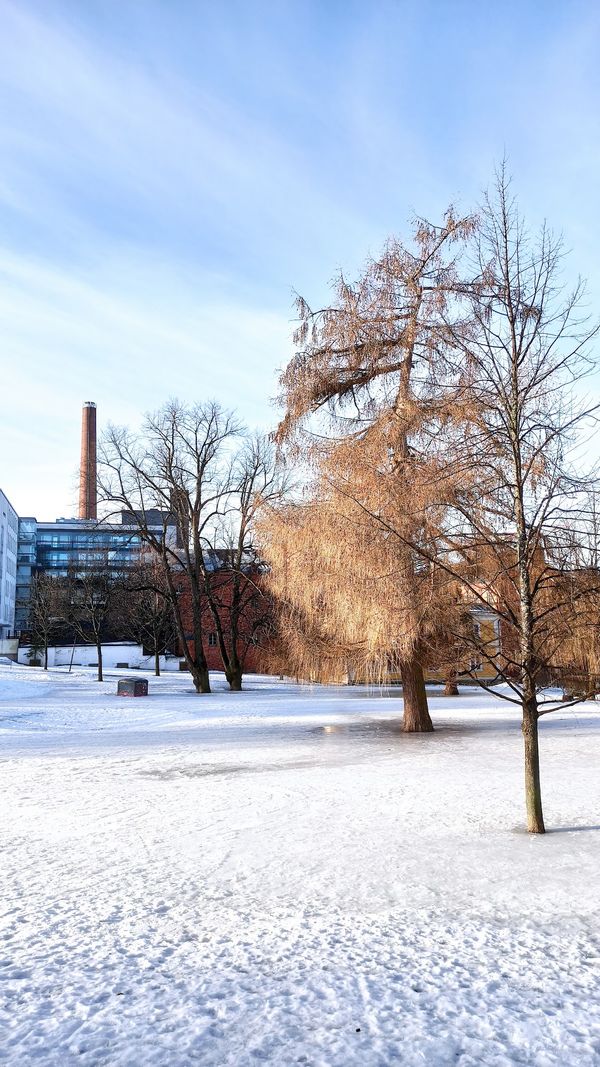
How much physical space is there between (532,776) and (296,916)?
3448mm

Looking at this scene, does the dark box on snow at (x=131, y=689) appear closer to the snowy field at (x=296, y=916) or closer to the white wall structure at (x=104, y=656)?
the snowy field at (x=296, y=916)

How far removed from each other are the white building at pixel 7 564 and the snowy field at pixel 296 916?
2776 inches

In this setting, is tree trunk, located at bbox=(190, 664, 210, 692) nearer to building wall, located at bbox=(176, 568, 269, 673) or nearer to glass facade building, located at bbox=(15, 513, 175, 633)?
building wall, located at bbox=(176, 568, 269, 673)

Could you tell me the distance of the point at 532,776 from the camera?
8.40 m

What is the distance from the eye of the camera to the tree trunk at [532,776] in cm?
840

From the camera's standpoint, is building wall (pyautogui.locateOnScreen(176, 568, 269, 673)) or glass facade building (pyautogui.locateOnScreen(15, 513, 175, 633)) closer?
building wall (pyautogui.locateOnScreen(176, 568, 269, 673))

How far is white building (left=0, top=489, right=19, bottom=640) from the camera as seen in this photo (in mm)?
79438

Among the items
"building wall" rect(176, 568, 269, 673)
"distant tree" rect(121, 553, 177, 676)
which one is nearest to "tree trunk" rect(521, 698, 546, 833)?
"building wall" rect(176, 568, 269, 673)

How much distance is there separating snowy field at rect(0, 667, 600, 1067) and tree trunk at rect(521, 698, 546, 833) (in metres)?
0.19

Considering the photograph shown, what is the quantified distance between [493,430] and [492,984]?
5.86 metres

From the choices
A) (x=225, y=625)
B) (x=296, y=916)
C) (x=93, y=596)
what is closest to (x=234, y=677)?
(x=225, y=625)

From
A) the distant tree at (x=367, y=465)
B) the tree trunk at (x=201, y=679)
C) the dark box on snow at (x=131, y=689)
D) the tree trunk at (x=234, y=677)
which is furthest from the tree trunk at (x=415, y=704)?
the tree trunk at (x=234, y=677)

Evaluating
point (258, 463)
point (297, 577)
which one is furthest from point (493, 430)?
point (258, 463)

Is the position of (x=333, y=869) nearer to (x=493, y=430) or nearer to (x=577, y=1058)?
(x=577, y=1058)
